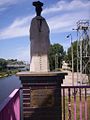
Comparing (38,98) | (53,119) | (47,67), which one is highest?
(47,67)

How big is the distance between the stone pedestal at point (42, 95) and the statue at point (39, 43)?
0.34m

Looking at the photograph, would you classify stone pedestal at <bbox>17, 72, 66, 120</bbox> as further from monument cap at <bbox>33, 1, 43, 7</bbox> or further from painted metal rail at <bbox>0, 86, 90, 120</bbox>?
monument cap at <bbox>33, 1, 43, 7</bbox>

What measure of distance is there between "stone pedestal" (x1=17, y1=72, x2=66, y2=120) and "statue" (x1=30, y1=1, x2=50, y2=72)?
1.10 feet

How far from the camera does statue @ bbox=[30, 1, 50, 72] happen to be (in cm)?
680

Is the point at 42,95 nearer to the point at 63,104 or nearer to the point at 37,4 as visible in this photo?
the point at 63,104

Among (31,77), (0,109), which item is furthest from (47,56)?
(0,109)

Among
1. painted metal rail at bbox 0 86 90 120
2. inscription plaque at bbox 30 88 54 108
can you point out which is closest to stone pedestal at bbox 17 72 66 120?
inscription plaque at bbox 30 88 54 108

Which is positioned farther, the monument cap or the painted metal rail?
the monument cap

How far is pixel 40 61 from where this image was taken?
268 inches

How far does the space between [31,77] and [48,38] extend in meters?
0.92

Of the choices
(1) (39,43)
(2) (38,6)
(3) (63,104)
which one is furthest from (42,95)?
(2) (38,6)

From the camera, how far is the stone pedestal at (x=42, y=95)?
6.49 metres

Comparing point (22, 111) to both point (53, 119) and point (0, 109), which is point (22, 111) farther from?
point (0, 109)

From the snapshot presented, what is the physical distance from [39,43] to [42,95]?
1.05 m
